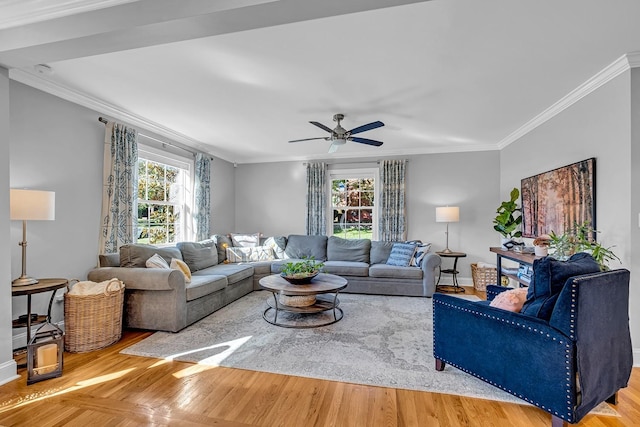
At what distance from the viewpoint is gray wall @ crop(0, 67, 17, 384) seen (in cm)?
226

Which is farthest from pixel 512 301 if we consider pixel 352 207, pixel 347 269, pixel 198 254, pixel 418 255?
pixel 352 207

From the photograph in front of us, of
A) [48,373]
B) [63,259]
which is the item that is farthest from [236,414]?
[63,259]

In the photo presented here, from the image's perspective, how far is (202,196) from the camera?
5.41 meters

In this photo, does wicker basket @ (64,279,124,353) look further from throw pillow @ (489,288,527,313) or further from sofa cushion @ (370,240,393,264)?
sofa cushion @ (370,240,393,264)

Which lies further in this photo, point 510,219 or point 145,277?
point 510,219

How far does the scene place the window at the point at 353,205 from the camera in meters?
6.07

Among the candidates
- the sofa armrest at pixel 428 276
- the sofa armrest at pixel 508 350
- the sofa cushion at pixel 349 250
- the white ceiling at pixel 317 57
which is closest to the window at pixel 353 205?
the sofa cushion at pixel 349 250

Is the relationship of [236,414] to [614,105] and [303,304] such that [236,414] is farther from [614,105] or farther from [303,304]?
[614,105]

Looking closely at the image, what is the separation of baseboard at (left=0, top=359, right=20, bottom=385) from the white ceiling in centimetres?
223

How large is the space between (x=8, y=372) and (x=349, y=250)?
4346 mm

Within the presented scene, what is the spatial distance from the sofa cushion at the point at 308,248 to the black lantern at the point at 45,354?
12.1 feet

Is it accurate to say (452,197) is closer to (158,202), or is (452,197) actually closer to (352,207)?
(352,207)

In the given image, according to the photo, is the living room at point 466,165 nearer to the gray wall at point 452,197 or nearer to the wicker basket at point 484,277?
the gray wall at point 452,197

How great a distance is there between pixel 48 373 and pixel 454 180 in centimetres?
588
